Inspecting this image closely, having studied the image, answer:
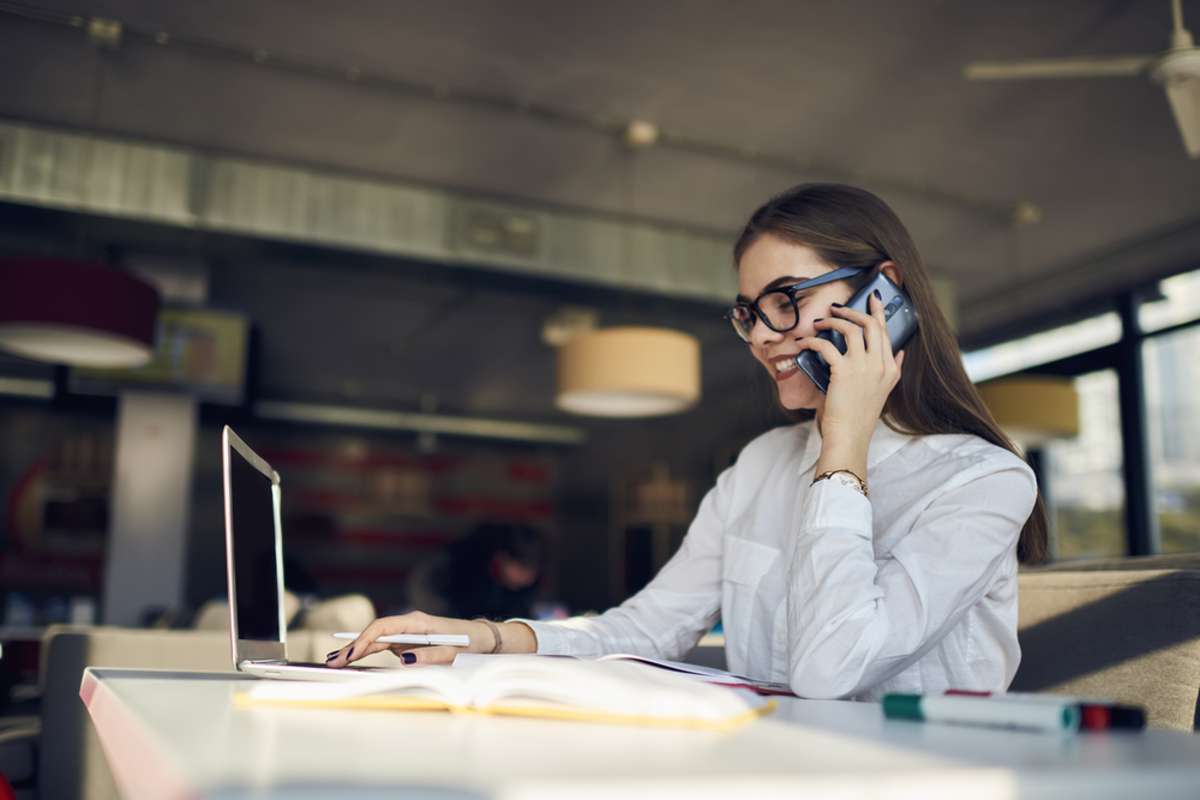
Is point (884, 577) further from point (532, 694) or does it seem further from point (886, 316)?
point (532, 694)

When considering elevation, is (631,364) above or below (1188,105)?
below

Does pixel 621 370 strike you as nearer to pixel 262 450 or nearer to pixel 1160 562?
pixel 1160 562

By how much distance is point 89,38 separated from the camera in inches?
183

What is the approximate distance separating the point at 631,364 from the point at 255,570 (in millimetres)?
3794

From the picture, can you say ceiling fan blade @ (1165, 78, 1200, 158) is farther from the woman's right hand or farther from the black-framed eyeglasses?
the woman's right hand

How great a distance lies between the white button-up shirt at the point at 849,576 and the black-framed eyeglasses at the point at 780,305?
0.77 feet

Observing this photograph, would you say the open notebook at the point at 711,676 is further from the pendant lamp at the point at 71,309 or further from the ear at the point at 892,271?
the pendant lamp at the point at 71,309

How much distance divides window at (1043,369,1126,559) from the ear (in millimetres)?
6314

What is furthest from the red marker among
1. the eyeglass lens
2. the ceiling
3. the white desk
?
the ceiling

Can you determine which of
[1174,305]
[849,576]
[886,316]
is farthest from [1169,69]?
[1174,305]

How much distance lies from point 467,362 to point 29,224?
5.40 meters

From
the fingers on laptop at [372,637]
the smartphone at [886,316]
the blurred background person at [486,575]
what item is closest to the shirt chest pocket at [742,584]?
the smartphone at [886,316]

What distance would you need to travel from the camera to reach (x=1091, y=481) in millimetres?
7699

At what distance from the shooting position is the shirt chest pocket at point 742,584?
64.6 inches
